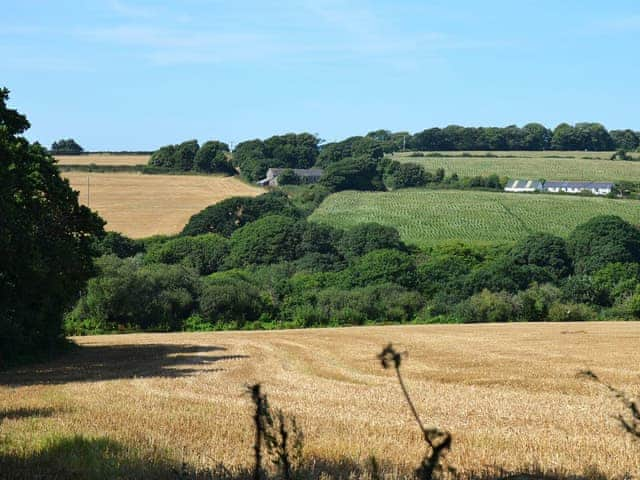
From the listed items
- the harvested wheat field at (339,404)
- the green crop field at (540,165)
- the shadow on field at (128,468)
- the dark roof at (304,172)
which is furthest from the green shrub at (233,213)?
the shadow on field at (128,468)

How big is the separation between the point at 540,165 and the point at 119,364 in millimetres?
131700

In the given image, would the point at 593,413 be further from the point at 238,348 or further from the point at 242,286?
the point at 242,286

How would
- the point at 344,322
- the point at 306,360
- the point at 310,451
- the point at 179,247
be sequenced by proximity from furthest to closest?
the point at 179,247 < the point at 344,322 < the point at 306,360 < the point at 310,451

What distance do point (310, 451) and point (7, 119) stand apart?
21.4 meters

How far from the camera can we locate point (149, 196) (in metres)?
114

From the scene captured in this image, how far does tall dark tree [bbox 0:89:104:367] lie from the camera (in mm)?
25772

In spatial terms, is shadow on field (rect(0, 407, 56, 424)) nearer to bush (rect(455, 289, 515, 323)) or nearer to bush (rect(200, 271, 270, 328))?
bush (rect(200, 271, 270, 328))

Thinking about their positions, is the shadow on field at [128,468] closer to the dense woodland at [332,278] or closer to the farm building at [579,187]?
the dense woodland at [332,278]

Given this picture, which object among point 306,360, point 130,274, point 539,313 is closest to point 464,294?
point 539,313

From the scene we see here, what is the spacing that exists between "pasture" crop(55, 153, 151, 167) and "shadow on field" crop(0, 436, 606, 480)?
12834 centimetres

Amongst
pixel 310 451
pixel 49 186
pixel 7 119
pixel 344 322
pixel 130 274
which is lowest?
pixel 344 322

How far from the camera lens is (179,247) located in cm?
8744

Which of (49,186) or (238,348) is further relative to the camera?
(238,348)

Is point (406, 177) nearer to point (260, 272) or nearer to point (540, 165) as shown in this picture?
point (540, 165)
